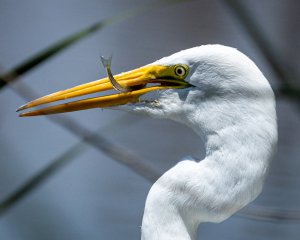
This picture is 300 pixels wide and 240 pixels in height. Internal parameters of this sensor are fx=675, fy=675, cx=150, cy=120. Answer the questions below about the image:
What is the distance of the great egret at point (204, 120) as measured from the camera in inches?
45.2

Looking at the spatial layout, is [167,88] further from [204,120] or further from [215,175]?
[215,175]

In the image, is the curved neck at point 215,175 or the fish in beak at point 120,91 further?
the fish in beak at point 120,91

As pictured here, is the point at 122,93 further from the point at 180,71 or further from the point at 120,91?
the point at 180,71

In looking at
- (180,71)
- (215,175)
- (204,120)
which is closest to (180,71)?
(180,71)

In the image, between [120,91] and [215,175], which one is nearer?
[215,175]

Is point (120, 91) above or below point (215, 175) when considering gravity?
above

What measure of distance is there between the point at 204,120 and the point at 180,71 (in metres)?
0.11

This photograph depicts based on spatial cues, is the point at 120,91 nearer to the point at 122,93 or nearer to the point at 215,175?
the point at 122,93

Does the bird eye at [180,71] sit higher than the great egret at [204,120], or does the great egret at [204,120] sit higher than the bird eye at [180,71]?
the bird eye at [180,71]

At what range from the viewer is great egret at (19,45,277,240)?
3.77 ft

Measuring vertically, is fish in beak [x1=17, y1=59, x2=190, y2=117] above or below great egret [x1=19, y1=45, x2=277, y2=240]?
above

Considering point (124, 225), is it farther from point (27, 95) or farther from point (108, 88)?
point (27, 95)

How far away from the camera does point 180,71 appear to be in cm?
127

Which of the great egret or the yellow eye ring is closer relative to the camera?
the great egret
